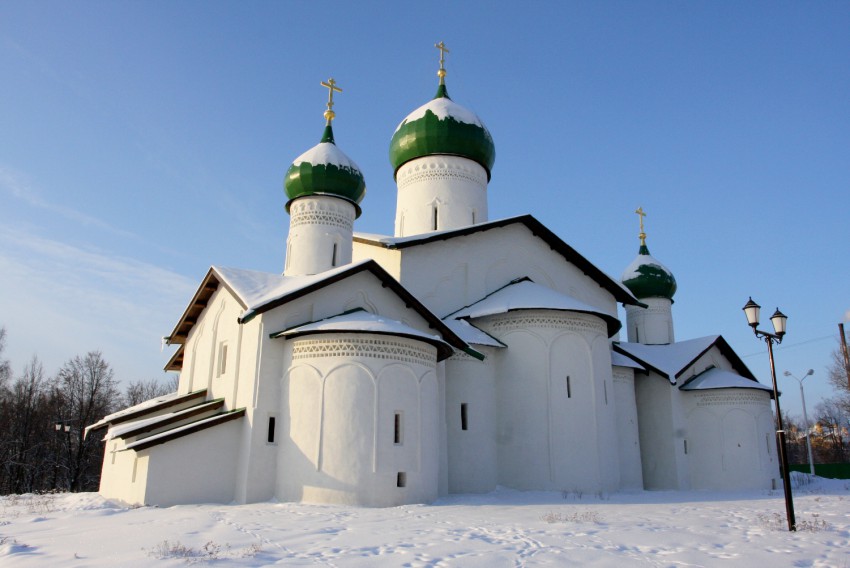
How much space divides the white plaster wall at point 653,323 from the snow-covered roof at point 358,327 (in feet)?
39.3

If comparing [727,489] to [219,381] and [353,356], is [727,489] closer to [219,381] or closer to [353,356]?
[353,356]

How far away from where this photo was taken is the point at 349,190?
50.4 feet

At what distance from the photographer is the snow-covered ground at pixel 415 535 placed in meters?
5.81

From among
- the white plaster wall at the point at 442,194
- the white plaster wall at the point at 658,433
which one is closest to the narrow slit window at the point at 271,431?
the white plaster wall at the point at 442,194

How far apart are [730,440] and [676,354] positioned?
2.83m

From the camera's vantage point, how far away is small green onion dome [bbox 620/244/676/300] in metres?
21.5

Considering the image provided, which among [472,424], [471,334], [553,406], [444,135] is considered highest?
[444,135]

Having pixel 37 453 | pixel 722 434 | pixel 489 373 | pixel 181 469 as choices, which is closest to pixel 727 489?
pixel 722 434

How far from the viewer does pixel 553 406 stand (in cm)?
1363

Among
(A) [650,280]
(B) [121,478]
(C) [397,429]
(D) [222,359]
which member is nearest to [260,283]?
(D) [222,359]

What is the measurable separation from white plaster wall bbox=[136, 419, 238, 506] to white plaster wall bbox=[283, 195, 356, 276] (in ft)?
15.9

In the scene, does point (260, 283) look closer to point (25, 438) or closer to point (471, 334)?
point (471, 334)

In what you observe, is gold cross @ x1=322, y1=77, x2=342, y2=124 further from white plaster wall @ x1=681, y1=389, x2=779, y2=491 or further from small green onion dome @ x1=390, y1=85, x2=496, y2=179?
white plaster wall @ x1=681, y1=389, x2=779, y2=491

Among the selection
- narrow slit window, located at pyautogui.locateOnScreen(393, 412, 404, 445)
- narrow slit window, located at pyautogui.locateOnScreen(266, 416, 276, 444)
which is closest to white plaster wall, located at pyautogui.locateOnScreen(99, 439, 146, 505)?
narrow slit window, located at pyautogui.locateOnScreen(266, 416, 276, 444)
